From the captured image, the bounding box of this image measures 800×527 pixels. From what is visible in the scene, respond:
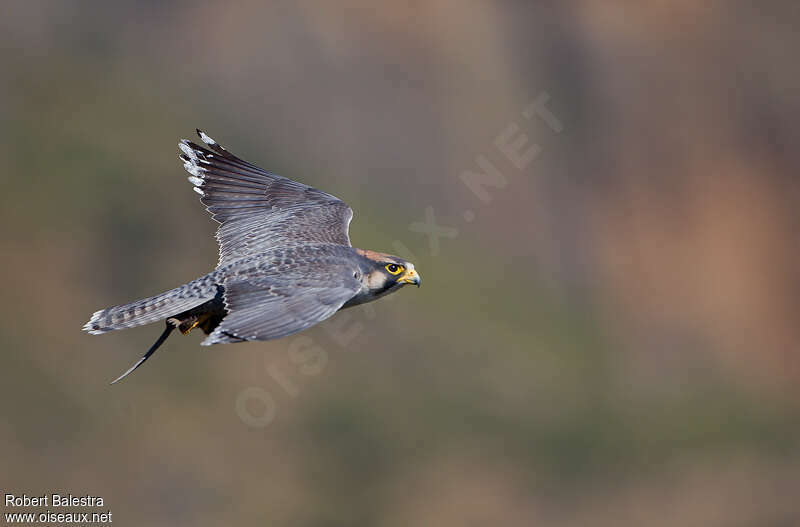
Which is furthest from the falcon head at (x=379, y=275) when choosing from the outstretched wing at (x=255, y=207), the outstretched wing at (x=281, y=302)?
the outstretched wing at (x=255, y=207)

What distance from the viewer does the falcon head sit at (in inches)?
472

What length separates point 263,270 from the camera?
1165cm

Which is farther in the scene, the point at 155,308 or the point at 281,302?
the point at 155,308

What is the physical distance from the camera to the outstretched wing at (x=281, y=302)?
405 inches

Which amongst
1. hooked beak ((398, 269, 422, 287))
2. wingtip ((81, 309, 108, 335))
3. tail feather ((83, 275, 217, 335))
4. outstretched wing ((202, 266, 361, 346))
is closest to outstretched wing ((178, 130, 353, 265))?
hooked beak ((398, 269, 422, 287))

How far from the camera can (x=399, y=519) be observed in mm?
31828

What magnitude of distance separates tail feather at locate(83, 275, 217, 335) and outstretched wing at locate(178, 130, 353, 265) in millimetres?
1465

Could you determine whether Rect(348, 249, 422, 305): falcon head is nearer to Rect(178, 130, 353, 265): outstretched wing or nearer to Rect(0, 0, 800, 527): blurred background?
Rect(178, 130, 353, 265): outstretched wing

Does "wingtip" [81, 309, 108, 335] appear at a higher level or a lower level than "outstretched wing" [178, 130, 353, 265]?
lower

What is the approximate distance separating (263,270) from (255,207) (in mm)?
2283

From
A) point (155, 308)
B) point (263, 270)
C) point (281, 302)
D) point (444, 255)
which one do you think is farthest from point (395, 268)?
point (444, 255)

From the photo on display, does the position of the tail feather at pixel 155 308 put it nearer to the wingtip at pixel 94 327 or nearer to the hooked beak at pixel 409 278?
the wingtip at pixel 94 327

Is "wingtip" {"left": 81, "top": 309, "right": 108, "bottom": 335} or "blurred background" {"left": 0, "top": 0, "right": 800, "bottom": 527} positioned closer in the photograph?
"wingtip" {"left": 81, "top": 309, "right": 108, "bottom": 335}

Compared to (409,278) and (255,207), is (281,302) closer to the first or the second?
(409,278)
